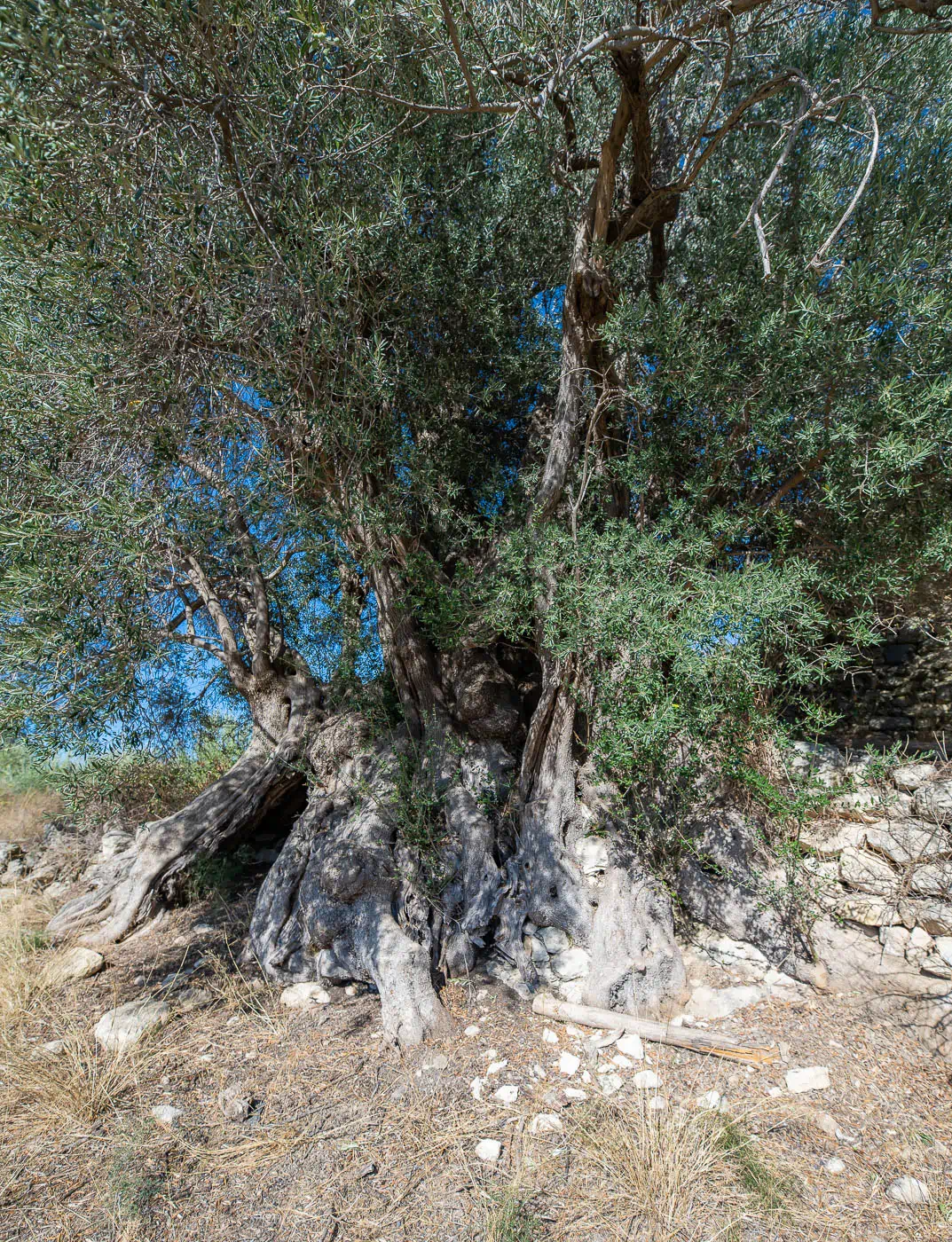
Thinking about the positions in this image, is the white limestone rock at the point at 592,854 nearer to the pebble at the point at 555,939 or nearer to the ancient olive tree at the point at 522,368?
the ancient olive tree at the point at 522,368

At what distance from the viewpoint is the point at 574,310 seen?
504 cm

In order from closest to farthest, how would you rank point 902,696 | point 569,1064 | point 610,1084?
point 610,1084 → point 569,1064 → point 902,696

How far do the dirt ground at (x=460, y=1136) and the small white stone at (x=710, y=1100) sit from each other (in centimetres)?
4

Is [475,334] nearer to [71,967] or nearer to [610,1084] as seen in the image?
[610,1084]

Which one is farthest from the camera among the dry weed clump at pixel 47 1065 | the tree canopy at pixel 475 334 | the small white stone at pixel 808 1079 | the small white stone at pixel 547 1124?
the tree canopy at pixel 475 334

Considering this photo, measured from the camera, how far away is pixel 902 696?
5832mm

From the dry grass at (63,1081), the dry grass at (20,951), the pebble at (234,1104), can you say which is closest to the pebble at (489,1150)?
the pebble at (234,1104)

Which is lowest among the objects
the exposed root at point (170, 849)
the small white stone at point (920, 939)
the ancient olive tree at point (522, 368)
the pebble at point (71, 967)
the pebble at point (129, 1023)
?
the small white stone at point (920, 939)

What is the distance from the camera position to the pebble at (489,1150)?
11.1 feet

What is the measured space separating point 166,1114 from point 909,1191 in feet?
12.5

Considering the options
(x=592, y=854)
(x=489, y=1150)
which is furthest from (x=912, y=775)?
(x=489, y=1150)

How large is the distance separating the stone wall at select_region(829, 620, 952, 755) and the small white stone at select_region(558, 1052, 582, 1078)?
3384 millimetres

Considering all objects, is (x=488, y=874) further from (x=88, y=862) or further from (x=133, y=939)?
(x=88, y=862)

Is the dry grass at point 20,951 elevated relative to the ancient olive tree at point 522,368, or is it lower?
lower
